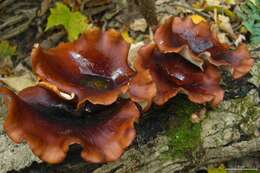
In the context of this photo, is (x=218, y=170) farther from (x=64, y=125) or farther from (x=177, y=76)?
(x=64, y=125)

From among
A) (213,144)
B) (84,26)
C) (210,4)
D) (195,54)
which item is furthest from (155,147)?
(210,4)

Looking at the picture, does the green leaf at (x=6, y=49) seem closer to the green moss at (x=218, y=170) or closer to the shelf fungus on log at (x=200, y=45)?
the shelf fungus on log at (x=200, y=45)

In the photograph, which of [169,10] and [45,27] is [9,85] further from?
[169,10]

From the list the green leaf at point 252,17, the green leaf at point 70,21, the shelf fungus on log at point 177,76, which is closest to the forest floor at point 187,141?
the shelf fungus on log at point 177,76

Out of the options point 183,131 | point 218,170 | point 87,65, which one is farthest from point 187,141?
point 87,65

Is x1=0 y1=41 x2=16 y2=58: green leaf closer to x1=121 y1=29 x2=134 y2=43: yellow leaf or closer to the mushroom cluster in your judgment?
x1=121 y1=29 x2=134 y2=43: yellow leaf

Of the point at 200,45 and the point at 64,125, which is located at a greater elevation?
the point at 200,45
